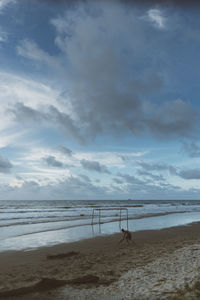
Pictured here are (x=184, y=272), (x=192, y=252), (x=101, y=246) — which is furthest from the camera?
(x=101, y=246)

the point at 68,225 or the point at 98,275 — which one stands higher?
the point at 98,275

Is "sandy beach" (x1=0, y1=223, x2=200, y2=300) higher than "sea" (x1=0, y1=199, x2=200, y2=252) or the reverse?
higher

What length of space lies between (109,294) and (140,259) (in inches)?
182

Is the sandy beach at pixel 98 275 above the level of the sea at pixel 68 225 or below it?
above

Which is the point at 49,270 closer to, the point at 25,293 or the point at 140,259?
the point at 25,293

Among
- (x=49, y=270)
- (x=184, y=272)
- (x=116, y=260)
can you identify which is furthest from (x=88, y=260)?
(x=184, y=272)

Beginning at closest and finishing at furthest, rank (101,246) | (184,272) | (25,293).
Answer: (25,293)
(184,272)
(101,246)

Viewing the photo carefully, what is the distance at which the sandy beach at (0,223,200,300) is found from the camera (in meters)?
6.84

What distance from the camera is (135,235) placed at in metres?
19.8

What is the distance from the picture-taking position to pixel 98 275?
880 cm

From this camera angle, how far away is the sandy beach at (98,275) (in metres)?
6.84

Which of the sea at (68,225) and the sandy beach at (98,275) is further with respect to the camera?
the sea at (68,225)

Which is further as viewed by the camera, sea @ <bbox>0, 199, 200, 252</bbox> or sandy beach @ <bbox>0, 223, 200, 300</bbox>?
sea @ <bbox>0, 199, 200, 252</bbox>

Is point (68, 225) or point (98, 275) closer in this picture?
point (98, 275)
